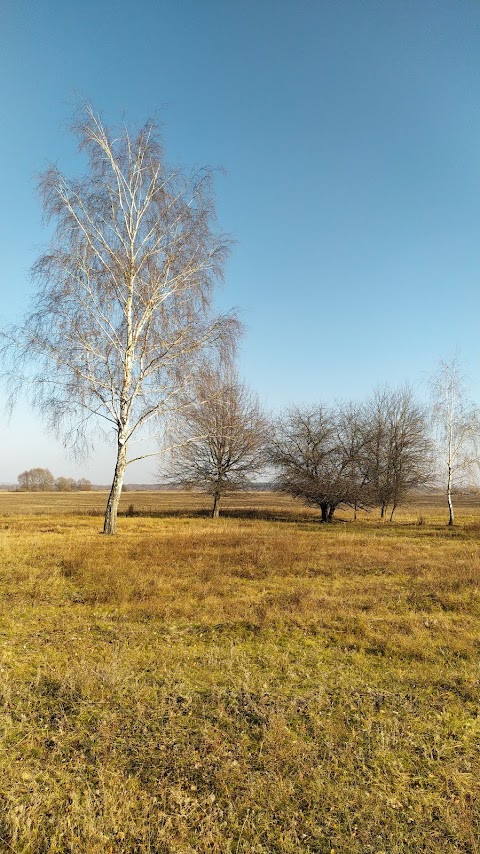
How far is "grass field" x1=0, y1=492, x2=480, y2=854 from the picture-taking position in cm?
298

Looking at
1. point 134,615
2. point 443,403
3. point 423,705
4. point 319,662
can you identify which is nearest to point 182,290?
point 134,615

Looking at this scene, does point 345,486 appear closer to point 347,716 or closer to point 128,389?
point 128,389

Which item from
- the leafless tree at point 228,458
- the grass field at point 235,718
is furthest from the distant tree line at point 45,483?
the grass field at point 235,718

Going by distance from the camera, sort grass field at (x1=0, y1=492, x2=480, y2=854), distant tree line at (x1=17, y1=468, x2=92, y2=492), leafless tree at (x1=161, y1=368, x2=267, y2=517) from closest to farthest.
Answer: grass field at (x1=0, y1=492, x2=480, y2=854), leafless tree at (x1=161, y1=368, x2=267, y2=517), distant tree line at (x1=17, y1=468, x2=92, y2=492)

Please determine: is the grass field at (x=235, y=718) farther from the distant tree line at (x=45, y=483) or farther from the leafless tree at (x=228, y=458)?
the distant tree line at (x=45, y=483)

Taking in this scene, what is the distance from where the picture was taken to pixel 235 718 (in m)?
4.32

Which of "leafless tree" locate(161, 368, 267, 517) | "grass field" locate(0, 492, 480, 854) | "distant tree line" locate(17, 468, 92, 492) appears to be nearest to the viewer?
"grass field" locate(0, 492, 480, 854)

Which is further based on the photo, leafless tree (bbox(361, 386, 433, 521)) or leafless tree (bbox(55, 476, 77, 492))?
leafless tree (bbox(55, 476, 77, 492))

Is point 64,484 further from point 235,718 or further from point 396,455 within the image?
point 235,718

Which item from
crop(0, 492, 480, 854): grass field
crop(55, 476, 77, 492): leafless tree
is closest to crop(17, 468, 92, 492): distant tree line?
crop(55, 476, 77, 492): leafless tree

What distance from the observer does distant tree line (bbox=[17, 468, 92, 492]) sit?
104 meters

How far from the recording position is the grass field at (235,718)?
9.77 ft

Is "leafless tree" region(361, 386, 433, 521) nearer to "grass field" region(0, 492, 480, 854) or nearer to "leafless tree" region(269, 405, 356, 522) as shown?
"leafless tree" region(269, 405, 356, 522)

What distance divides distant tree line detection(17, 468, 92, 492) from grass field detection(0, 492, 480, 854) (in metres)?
104
